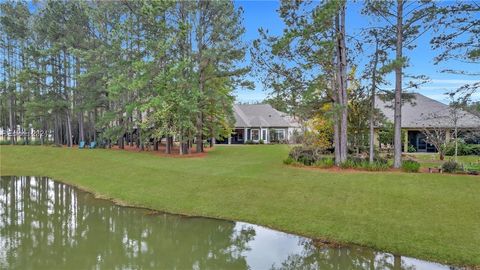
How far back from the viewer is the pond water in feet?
23.9

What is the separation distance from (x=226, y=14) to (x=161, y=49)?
5800 mm

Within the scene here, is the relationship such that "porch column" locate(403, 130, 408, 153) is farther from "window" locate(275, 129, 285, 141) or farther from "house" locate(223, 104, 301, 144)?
"window" locate(275, 129, 285, 141)

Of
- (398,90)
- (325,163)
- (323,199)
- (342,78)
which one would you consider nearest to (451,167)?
(398,90)

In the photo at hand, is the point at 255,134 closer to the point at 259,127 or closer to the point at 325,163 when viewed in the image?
the point at 259,127

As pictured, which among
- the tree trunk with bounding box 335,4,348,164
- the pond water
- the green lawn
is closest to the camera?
the pond water

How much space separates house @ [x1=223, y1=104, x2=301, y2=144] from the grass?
23.4 meters

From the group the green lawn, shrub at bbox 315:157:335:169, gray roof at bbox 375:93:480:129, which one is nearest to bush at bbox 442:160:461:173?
the green lawn

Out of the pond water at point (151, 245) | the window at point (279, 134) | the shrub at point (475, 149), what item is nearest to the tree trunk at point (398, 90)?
the pond water at point (151, 245)

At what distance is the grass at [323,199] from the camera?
8539 mm

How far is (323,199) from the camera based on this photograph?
39.6 ft

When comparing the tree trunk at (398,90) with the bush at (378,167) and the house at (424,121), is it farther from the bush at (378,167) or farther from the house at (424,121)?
the house at (424,121)

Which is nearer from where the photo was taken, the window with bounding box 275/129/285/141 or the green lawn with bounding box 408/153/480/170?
the green lawn with bounding box 408/153/480/170

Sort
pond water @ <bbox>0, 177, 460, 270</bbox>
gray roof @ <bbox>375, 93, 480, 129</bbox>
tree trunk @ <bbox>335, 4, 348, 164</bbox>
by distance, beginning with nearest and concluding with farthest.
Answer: pond water @ <bbox>0, 177, 460, 270</bbox> → tree trunk @ <bbox>335, 4, 348, 164</bbox> → gray roof @ <bbox>375, 93, 480, 129</bbox>

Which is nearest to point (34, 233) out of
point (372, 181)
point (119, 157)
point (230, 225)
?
point (230, 225)
